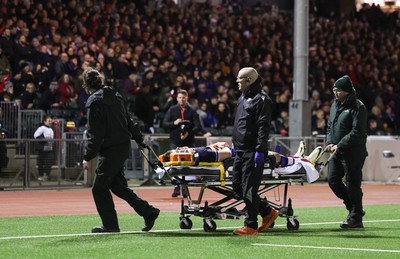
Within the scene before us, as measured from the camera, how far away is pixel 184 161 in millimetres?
14367

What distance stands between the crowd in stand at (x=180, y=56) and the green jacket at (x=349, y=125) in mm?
12874

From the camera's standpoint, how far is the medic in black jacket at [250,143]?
45.2ft

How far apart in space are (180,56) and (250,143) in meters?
20.3

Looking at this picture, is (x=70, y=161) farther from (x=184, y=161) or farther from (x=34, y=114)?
(x=184, y=161)

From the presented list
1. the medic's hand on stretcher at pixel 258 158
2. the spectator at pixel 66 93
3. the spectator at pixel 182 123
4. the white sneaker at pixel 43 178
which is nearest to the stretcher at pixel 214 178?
the medic's hand on stretcher at pixel 258 158

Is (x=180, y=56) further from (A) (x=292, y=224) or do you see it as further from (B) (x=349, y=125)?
(A) (x=292, y=224)

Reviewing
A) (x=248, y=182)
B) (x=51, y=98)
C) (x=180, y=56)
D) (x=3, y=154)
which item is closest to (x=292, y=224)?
(x=248, y=182)

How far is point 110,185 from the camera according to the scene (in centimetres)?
1380

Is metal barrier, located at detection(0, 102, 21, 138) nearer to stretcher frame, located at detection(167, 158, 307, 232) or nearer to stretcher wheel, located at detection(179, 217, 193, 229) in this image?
stretcher frame, located at detection(167, 158, 307, 232)

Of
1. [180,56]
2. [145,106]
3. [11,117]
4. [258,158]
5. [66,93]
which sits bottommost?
[258,158]

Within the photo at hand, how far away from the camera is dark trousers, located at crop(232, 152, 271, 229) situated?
45.3ft

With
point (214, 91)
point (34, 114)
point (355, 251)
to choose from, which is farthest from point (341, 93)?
point (214, 91)

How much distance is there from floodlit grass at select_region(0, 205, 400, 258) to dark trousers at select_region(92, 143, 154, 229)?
1.09 feet

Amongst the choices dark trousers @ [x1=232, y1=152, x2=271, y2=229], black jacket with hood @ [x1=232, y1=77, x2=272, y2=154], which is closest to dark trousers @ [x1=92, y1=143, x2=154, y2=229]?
dark trousers @ [x1=232, y1=152, x2=271, y2=229]
